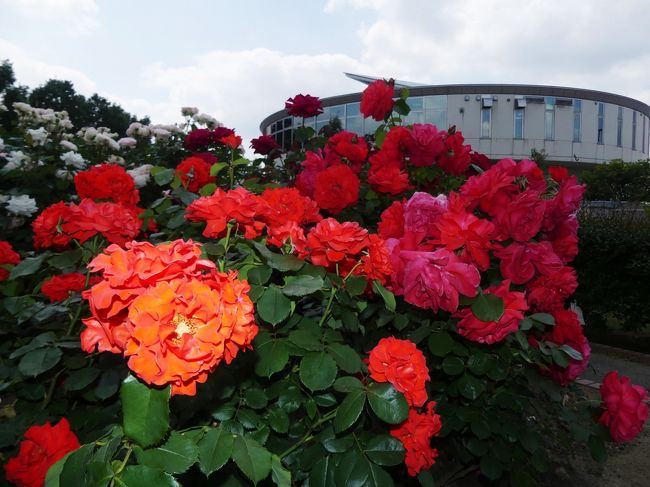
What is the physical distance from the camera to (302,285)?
40.5 inches

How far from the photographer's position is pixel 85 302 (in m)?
1.60

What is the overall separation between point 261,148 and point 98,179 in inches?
68.0

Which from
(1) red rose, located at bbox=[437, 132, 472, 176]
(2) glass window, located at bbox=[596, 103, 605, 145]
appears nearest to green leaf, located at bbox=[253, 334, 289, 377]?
(1) red rose, located at bbox=[437, 132, 472, 176]

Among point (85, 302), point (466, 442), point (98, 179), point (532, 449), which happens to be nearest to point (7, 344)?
point (85, 302)

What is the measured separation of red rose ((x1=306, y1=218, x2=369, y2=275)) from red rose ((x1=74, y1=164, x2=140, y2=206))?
0.95 m

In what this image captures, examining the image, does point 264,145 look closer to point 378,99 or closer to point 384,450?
point 378,99

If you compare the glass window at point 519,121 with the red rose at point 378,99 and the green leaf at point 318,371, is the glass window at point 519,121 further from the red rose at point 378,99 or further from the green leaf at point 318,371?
the green leaf at point 318,371

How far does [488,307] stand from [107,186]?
1.39m

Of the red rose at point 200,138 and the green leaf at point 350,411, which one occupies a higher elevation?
the red rose at point 200,138

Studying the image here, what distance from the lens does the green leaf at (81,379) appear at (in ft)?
4.37

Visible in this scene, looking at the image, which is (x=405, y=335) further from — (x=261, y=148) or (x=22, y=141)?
(x=22, y=141)

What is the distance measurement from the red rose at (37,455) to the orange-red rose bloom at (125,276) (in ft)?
2.25

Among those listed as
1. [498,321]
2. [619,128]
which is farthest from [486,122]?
[498,321]

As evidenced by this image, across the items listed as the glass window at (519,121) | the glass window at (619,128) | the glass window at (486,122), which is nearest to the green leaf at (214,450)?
the glass window at (486,122)
